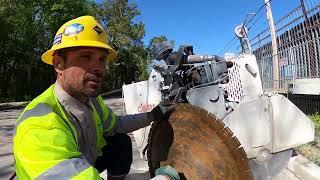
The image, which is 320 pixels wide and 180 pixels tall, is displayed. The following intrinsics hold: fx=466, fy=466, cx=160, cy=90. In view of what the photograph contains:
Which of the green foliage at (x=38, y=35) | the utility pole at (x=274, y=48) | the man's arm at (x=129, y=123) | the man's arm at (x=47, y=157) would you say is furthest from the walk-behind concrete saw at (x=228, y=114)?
the green foliage at (x=38, y=35)

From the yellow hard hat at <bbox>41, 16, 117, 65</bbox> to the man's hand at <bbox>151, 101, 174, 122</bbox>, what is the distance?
2.18 ft

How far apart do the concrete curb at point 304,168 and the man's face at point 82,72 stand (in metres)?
2.91

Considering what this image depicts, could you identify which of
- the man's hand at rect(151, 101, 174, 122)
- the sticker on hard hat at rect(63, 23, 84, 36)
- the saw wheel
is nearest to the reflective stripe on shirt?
the sticker on hard hat at rect(63, 23, 84, 36)

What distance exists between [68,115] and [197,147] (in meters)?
0.82

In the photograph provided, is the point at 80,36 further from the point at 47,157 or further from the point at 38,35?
the point at 38,35

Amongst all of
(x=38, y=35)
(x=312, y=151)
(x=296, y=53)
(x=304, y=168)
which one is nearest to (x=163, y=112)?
(x=304, y=168)

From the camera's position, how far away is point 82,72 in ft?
8.09

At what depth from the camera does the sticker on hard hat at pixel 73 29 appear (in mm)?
2535

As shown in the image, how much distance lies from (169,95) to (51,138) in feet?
5.14

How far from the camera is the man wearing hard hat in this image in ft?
6.91

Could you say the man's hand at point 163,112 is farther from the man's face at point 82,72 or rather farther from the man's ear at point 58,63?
the man's ear at point 58,63

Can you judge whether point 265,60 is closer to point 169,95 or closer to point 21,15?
point 169,95

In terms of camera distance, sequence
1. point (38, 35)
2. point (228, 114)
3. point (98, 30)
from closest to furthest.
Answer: point (98, 30), point (228, 114), point (38, 35)

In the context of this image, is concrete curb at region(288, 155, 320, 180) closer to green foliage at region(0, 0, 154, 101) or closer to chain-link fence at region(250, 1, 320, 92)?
chain-link fence at region(250, 1, 320, 92)
